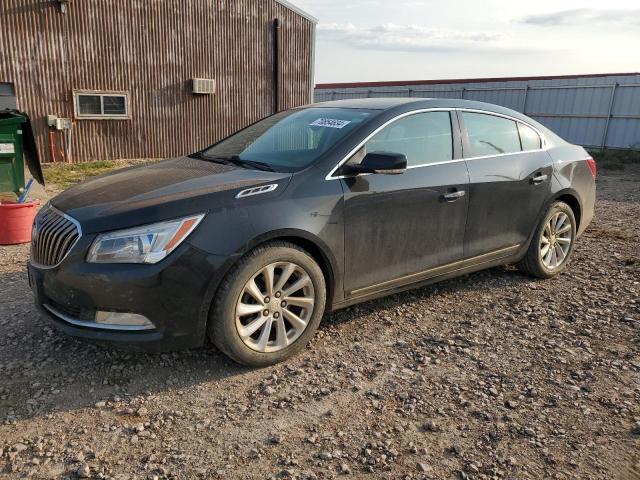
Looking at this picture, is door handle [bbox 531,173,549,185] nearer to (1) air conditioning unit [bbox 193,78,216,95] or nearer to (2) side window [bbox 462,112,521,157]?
(2) side window [bbox 462,112,521,157]

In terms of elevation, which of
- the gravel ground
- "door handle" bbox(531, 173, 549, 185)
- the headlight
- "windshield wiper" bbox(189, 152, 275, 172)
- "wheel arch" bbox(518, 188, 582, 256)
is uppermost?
"windshield wiper" bbox(189, 152, 275, 172)

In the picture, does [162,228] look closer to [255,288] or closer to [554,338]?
[255,288]

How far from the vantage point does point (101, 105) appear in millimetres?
13742

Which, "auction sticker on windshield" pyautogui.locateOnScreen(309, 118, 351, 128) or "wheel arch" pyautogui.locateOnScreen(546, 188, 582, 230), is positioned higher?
"auction sticker on windshield" pyautogui.locateOnScreen(309, 118, 351, 128)

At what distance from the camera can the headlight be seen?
9.46 ft

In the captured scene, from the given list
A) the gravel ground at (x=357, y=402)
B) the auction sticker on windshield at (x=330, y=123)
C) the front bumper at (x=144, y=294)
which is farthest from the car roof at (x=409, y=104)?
the front bumper at (x=144, y=294)

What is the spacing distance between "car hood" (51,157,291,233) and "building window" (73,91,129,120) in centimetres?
1089

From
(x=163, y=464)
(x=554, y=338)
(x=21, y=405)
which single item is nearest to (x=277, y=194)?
(x=163, y=464)

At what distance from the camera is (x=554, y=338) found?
3.85m

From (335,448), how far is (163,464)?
0.81m

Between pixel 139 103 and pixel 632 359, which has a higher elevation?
pixel 139 103

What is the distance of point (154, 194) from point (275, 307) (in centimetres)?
99

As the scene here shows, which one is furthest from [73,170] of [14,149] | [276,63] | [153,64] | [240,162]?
[240,162]

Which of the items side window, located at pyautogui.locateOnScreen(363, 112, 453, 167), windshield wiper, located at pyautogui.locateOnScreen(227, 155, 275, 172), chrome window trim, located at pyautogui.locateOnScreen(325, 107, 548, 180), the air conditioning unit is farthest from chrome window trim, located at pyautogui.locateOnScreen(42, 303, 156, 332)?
the air conditioning unit
